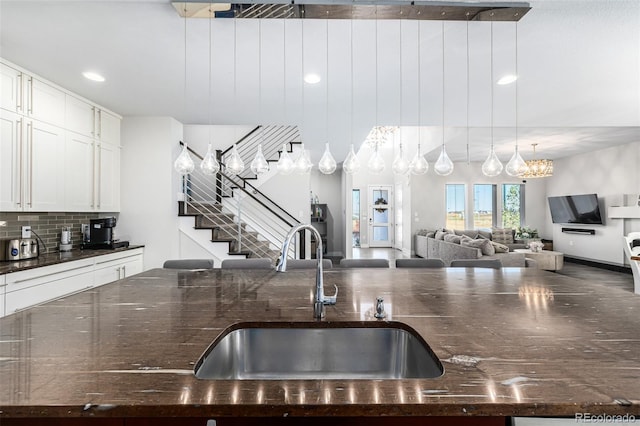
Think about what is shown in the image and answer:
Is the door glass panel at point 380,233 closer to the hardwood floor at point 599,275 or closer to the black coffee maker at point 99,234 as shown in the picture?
the hardwood floor at point 599,275

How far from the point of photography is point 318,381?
82cm

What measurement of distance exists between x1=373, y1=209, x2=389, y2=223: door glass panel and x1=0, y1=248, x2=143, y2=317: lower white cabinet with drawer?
9401 mm

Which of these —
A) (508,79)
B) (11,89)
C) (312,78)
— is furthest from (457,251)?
(11,89)

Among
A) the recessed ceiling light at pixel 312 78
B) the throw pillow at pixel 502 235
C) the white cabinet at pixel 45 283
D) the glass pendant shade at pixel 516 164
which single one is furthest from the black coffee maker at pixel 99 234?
the throw pillow at pixel 502 235

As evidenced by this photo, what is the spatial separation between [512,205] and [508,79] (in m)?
7.83

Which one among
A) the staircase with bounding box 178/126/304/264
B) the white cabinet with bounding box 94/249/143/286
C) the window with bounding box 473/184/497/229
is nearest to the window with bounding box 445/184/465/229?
the window with bounding box 473/184/497/229

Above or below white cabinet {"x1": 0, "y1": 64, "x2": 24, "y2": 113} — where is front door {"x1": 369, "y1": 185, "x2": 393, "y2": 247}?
below

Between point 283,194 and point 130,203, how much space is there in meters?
2.88

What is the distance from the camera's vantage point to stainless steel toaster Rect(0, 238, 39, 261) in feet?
9.45

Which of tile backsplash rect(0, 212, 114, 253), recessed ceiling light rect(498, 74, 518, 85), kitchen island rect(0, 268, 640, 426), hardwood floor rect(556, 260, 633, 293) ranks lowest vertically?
hardwood floor rect(556, 260, 633, 293)

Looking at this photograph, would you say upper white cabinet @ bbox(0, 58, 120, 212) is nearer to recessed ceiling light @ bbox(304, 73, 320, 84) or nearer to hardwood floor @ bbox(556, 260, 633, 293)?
recessed ceiling light @ bbox(304, 73, 320, 84)

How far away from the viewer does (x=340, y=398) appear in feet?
2.43

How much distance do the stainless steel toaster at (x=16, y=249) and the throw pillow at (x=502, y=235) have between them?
976cm

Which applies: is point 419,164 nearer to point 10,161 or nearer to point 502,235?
point 10,161
